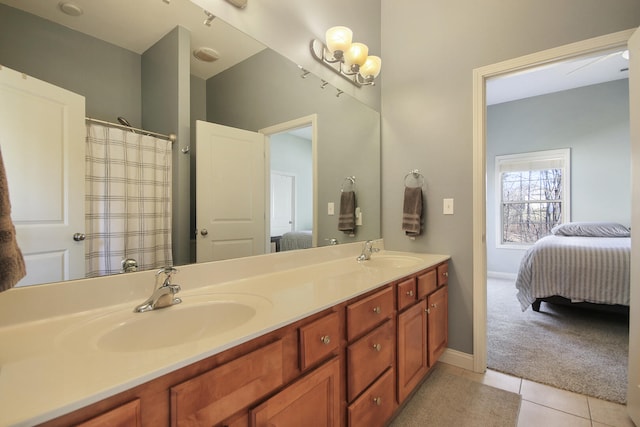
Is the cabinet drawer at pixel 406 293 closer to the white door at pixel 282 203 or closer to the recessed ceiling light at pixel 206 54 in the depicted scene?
the white door at pixel 282 203

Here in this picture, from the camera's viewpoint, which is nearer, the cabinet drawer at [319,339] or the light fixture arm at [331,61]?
the cabinet drawer at [319,339]

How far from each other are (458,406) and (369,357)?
2.84ft

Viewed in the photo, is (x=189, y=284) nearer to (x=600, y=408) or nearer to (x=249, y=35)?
(x=249, y=35)

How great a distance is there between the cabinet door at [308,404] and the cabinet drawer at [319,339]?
44mm

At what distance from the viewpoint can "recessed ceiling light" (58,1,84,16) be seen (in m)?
0.89

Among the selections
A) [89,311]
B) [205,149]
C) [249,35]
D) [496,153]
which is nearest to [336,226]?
[205,149]

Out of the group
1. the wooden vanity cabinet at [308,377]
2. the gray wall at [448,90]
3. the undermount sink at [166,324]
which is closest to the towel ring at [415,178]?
the gray wall at [448,90]

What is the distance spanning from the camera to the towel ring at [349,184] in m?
2.13

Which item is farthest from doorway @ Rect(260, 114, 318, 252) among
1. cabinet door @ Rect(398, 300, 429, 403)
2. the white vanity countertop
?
cabinet door @ Rect(398, 300, 429, 403)

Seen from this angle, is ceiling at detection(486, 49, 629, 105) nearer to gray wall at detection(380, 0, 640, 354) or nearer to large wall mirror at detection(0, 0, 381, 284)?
gray wall at detection(380, 0, 640, 354)

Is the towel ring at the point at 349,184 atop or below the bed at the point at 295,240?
atop

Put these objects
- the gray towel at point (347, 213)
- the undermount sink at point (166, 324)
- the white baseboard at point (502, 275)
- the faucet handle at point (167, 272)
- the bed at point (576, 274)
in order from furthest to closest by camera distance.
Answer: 1. the white baseboard at point (502, 275)
2. the bed at point (576, 274)
3. the gray towel at point (347, 213)
4. the faucet handle at point (167, 272)
5. the undermount sink at point (166, 324)

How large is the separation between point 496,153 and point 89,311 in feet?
18.5

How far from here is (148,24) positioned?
3.55 ft
